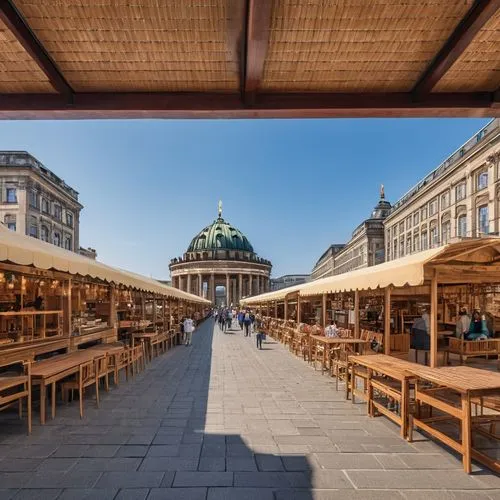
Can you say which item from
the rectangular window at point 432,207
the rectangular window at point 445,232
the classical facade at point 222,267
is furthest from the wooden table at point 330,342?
the classical facade at point 222,267

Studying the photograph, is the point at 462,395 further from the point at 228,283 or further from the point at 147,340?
the point at 228,283

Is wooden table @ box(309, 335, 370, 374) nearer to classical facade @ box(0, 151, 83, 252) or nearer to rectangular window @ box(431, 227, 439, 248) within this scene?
rectangular window @ box(431, 227, 439, 248)

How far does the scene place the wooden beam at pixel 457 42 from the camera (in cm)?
299

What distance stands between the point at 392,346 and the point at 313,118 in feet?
30.8

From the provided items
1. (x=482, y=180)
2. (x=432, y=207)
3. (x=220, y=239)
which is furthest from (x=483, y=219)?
(x=220, y=239)

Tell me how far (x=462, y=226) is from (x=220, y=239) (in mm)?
62793

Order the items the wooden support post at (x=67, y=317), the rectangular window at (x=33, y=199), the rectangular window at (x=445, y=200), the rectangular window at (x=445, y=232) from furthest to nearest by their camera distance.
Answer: the rectangular window at (x=33, y=199)
the rectangular window at (x=445, y=200)
the rectangular window at (x=445, y=232)
the wooden support post at (x=67, y=317)

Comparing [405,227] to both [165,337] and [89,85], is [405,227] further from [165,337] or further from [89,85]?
[89,85]

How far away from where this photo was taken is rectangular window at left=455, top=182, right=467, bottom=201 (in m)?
35.9

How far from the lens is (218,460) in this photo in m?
4.86

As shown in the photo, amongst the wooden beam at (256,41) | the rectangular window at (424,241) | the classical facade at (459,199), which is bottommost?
the wooden beam at (256,41)

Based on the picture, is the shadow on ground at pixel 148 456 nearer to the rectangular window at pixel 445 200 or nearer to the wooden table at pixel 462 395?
the wooden table at pixel 462 395

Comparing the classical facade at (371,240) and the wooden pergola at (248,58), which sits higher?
the classical facade at (371,240)

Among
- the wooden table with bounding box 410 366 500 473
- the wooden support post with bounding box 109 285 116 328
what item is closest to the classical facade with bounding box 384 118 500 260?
the wooden table with bounding box 410 366 500 473
